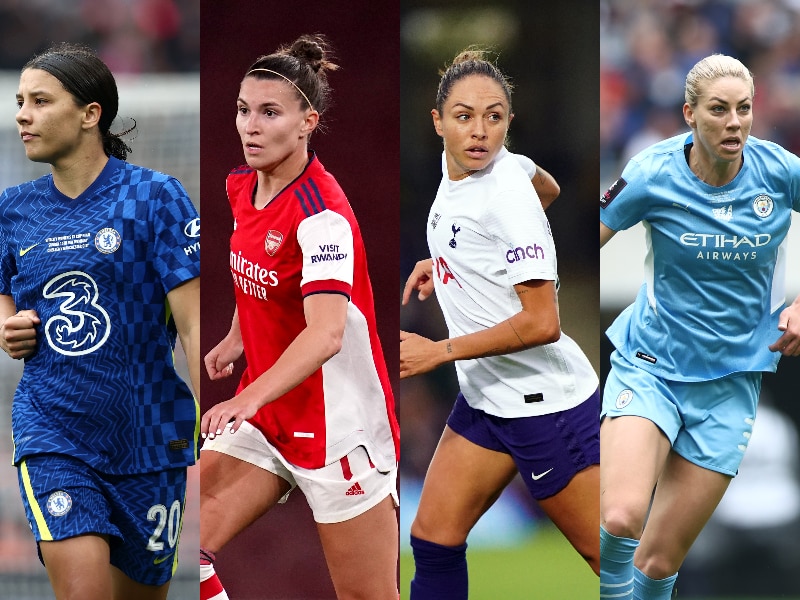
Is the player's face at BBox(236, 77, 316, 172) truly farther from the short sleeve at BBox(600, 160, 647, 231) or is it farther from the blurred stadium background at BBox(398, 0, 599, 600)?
the short sleeve at BBox(600, 160, 647, 231)

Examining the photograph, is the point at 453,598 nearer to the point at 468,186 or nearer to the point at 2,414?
the point at 468,186

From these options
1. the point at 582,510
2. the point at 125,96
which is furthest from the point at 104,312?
the point at 582,510

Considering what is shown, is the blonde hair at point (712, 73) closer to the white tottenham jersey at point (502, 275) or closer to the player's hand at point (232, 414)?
the white tottenham jersey at point (502, 275)

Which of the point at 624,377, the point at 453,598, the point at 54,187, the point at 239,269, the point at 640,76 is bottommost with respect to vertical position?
the point at 453,598

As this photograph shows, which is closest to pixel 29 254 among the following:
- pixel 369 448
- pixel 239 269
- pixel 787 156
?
pixel 239 269

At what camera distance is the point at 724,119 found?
177 inches

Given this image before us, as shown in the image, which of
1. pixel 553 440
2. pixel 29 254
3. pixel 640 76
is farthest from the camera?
pixel 640 76

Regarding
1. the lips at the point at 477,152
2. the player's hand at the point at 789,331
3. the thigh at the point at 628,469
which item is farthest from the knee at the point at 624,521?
the lips at the point at 477,152

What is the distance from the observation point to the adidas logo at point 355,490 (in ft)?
14.1

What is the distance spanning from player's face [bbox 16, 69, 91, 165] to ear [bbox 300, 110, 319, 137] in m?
0.79

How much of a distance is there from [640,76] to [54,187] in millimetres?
2386

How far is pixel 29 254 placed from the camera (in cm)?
392

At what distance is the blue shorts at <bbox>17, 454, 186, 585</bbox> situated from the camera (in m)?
3.73

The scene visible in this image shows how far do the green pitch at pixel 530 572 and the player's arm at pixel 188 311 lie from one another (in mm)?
1171
